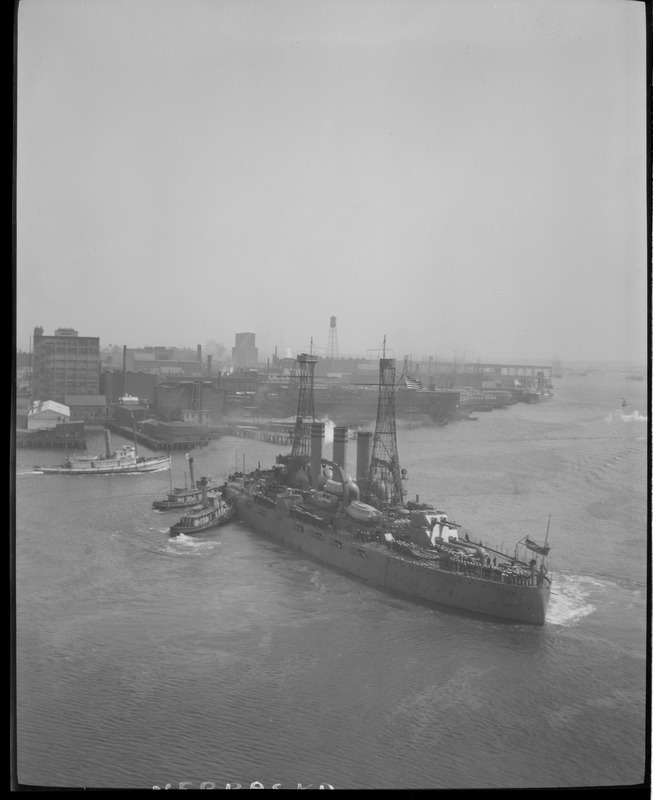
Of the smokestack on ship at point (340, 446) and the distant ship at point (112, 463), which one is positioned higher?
the smokestack on ship at point (340, 446)

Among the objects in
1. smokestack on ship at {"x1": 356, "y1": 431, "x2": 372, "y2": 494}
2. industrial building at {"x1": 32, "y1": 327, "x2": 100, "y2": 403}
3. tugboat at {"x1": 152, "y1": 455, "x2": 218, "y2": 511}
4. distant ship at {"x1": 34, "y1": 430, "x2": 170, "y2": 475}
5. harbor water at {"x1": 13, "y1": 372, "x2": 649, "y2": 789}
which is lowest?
harbor water at {"x1": 13, "y1": 372, "x2": 649, "y2": 789}

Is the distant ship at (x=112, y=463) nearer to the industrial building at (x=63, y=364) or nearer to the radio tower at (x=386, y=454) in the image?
the industrial building at (x=63, y=364)

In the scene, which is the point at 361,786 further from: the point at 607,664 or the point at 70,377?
the point at 70,377

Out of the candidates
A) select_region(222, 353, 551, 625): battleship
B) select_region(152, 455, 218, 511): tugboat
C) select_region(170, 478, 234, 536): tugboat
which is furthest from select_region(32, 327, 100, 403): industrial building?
select_region(222, 353, 551, 625): battleship

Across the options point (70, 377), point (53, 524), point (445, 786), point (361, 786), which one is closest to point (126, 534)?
point (53, 524)

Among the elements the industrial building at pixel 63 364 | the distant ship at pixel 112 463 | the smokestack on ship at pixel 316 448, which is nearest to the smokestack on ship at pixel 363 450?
the smokestack on ship at pixel 316 448

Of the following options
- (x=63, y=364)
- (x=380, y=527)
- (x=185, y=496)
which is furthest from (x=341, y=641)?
(x=63, y=364)

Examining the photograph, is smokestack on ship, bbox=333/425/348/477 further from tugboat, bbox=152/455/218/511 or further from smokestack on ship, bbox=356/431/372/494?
tugboat, bbox=152/455/218/511
